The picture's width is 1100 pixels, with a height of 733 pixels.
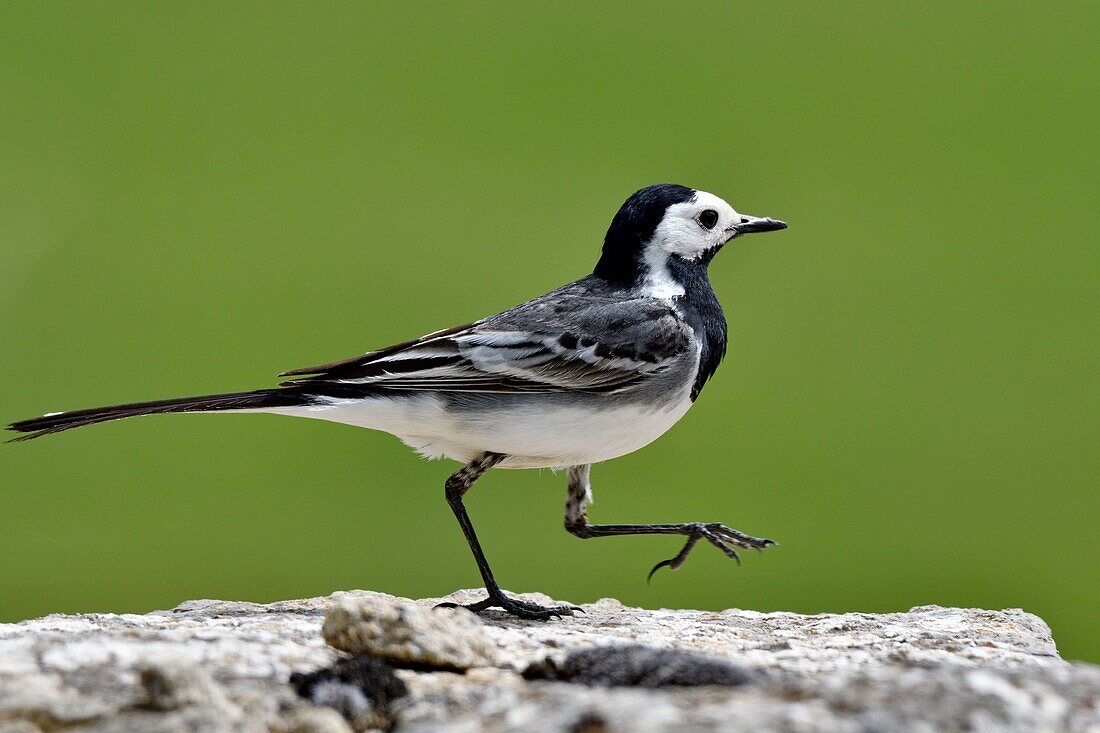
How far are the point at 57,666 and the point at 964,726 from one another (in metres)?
2.11

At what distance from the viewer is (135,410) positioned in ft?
13.9

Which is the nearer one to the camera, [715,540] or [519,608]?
[519,608]

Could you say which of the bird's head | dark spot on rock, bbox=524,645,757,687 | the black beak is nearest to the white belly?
the bird's head

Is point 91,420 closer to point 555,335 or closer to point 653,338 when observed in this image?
point 555,335

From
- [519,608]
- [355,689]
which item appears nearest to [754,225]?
[519,608]

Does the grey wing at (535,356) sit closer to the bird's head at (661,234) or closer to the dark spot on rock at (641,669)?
the bird's head at (661,234)

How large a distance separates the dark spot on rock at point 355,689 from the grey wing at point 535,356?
1.68m

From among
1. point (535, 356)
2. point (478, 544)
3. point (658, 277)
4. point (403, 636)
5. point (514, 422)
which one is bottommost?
point (478, 544)

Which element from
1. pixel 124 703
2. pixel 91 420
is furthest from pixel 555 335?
pixel 124 703

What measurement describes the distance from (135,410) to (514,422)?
4.58ft

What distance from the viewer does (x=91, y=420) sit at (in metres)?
4.25

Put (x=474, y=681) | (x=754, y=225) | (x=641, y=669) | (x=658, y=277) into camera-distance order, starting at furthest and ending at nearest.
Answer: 1. (x=754, y=225)
2. (x=658, y=277)
3. (x=474, y=681)
4. (x=641, y=669)

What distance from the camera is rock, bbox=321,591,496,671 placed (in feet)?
9.91

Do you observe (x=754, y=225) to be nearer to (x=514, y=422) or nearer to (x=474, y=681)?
(x=514, y=422)
